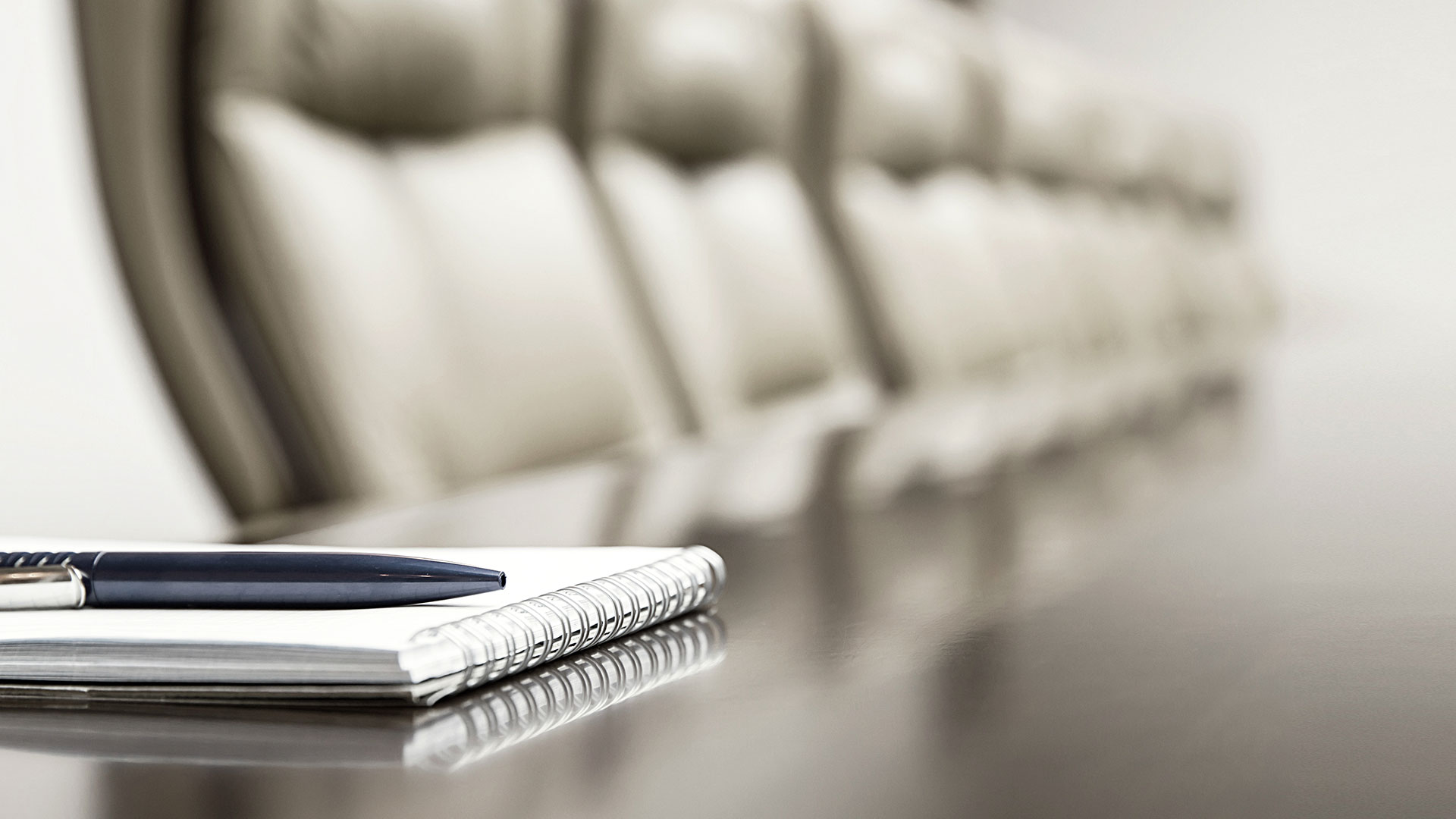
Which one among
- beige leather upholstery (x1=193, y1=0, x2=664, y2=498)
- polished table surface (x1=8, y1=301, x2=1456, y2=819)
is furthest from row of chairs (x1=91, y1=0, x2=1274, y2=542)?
polished table surface (x1=8, y1=301, x2=1456, y2=819)

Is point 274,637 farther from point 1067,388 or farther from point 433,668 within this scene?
point 1067,388

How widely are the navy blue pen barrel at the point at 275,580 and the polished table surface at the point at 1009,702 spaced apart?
0.11 feet

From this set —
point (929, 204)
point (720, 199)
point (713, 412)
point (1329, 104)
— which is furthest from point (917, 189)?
point (1329, 104)

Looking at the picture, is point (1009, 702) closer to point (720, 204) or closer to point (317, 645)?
point (317, 645)

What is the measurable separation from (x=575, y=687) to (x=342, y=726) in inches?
1.4

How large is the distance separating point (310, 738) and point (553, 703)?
33mm

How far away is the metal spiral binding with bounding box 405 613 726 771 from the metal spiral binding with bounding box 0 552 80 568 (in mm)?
81

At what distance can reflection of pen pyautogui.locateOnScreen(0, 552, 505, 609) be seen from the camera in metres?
0.21

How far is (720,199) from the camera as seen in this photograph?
3.94ft

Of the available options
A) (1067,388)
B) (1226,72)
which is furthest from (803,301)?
(1226,72)

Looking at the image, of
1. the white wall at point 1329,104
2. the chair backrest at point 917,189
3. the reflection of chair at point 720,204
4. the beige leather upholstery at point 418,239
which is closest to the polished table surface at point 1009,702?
the beige leather upholstery at point 418,239

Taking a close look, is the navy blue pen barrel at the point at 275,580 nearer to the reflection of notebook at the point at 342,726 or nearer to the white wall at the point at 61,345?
the reflection of notebook at the point at 342,726

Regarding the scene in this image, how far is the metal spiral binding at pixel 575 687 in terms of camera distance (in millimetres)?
172

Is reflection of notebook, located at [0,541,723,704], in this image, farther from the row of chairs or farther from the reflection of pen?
the row of chairs
